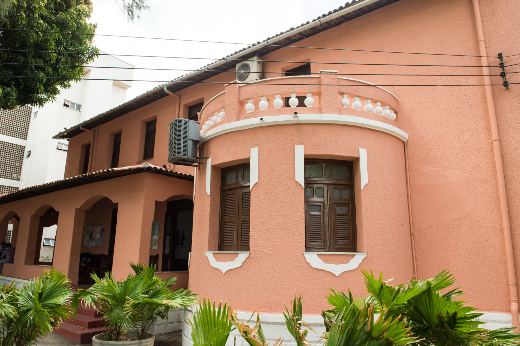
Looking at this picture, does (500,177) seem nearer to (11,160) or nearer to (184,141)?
(184,141)

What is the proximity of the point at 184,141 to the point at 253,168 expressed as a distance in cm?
183

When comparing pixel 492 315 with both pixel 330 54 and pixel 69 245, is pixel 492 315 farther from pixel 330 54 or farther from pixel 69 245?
pixel 69 245

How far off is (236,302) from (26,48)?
7.87 m

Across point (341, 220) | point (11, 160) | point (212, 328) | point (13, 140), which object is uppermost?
point (13, 140)

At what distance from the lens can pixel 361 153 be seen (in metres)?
6.61

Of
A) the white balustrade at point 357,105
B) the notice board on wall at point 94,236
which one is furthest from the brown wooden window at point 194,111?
the white balustrade at point 357,105

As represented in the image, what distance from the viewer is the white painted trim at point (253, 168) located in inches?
261

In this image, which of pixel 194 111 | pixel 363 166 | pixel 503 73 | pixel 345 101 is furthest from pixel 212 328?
pixel 194 111

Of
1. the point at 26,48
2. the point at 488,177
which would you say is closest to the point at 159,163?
the point at 26,48

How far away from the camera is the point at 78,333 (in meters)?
7.48

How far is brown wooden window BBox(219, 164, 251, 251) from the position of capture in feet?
23.0

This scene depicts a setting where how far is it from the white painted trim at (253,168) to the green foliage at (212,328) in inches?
154

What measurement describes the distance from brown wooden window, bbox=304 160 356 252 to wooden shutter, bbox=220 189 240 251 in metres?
1.46

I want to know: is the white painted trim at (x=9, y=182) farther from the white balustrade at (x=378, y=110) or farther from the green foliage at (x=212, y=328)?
the green foliage at (x=212, y=328)
